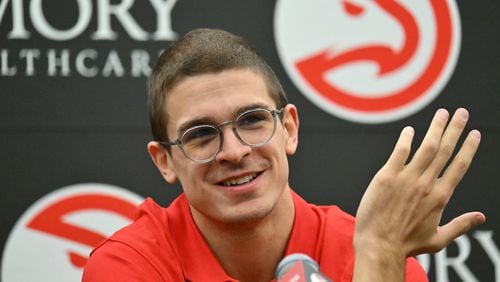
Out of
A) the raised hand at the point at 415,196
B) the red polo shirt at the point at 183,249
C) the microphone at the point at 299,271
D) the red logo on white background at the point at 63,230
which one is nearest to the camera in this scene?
the microphone at the point at 299,271

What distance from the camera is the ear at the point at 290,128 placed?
2.18m

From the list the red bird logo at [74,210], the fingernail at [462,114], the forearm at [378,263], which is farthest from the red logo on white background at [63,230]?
the fingernail at [462,114]

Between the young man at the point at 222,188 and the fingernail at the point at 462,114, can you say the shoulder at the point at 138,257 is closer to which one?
the young man at the point at 222,188

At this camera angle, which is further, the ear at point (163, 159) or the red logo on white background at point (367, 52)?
the red logo on white background at point (367, 52)

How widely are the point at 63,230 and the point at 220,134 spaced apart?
1091 mm

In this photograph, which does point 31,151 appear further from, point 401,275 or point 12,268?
point 401,275

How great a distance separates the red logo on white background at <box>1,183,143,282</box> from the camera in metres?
2.91

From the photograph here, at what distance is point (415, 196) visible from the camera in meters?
1.63

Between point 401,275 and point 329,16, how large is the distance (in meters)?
1.39

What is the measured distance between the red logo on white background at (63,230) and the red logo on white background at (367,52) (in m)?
0.67

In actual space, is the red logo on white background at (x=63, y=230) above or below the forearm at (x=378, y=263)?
below

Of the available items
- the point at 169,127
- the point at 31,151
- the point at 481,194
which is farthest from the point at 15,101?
the point at 481,194

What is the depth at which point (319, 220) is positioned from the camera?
7.38 ft

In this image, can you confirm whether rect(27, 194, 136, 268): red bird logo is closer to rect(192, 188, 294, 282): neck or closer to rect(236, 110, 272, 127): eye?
rect(192, 188, 294, 282): neck
